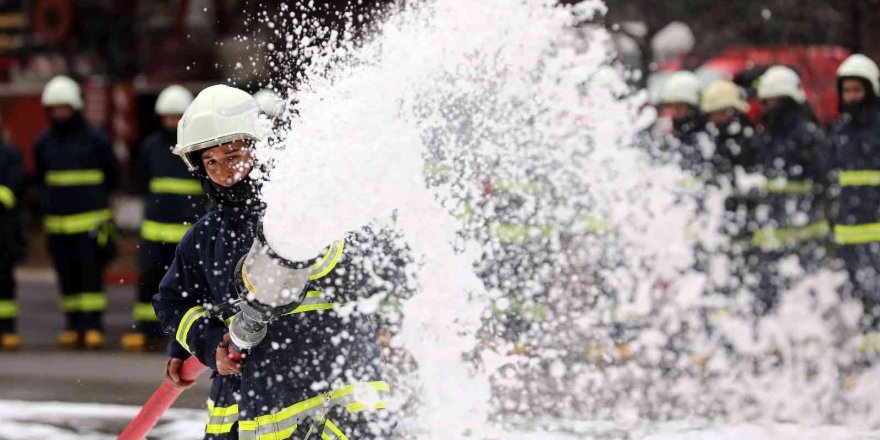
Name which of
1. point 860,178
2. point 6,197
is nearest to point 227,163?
point 860,178

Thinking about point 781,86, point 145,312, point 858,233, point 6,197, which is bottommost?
point 145,312

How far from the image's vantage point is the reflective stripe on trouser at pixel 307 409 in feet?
12.2

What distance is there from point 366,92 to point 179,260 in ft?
2.40

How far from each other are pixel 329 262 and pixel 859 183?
4.90 m

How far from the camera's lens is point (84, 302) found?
9.81 meters

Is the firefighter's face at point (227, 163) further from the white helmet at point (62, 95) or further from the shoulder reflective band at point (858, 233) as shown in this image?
the white helmet at point (62, 95)

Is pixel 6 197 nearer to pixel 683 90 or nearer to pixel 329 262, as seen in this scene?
pixel 683 90

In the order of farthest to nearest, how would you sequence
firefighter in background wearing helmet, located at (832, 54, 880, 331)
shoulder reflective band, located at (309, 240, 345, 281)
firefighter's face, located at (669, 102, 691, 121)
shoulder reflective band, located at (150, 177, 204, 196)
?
shoulder reflective band, located at (150, 177, 204, 196) < firefighter's face, located at (669, 102, 691, 121) < firefighter in background wearing helmet, located at (832, 54, 880, 331) < shoulder reflective band, located at (309, 240, 345, 281)

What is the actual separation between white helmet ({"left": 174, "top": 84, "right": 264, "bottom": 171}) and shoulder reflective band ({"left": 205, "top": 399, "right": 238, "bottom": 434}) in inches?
28.3

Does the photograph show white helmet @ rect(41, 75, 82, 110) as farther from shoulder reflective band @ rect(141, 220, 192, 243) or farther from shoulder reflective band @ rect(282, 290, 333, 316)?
shoulder reflective band @ rect(282, 290, 333, 316)

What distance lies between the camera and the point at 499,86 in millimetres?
5875

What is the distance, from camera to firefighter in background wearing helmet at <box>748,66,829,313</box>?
8508mm

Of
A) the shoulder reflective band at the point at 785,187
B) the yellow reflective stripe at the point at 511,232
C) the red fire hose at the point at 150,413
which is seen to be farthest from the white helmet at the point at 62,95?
the red fire hose at the point at 150,413

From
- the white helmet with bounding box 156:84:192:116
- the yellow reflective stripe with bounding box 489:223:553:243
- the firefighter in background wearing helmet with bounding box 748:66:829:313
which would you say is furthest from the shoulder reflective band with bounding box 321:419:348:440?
the white helmet with bounding box 156:84:192:116
